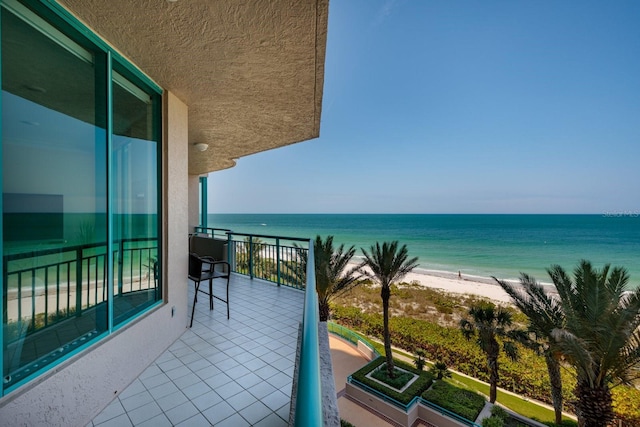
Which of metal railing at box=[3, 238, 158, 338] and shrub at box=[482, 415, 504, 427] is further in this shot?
shrub at box=[482, 415, 504, 427]

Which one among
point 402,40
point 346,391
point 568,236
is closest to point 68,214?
point 346,391

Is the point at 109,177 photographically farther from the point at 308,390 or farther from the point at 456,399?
the point at 456,399

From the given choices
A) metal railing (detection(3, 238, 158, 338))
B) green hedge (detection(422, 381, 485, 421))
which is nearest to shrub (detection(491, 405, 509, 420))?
green hedge (detection(422, 381, 485, 421))

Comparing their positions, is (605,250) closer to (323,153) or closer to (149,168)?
(323,153)

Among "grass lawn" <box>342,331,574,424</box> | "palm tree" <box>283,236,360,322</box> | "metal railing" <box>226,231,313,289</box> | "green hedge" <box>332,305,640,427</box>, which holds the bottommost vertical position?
"grass lawn" <box>342,331,574,424</box>

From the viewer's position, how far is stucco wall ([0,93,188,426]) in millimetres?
1481

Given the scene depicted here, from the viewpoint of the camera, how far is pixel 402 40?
72.4 feet

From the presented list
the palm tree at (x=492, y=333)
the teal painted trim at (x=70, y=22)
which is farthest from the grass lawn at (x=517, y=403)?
the teal painted trim at (x=70, y=22)

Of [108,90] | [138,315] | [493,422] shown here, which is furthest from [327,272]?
[108,90]

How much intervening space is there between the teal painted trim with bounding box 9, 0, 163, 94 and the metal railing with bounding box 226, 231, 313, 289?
3329 millimetres

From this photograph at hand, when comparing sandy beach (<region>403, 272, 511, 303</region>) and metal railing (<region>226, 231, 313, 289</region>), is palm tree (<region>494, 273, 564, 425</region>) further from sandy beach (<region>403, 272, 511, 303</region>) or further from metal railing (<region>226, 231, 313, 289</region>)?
sandy beach (<region>403, 272, 511, 303</region>)

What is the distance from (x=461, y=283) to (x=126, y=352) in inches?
956

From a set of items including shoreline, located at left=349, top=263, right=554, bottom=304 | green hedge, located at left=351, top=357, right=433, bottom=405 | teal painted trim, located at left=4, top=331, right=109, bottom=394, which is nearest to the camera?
teal painted trim, located at left=4, top=331, right=109, bottom=394

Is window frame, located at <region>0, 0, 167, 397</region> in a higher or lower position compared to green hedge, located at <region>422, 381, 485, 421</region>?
higher
